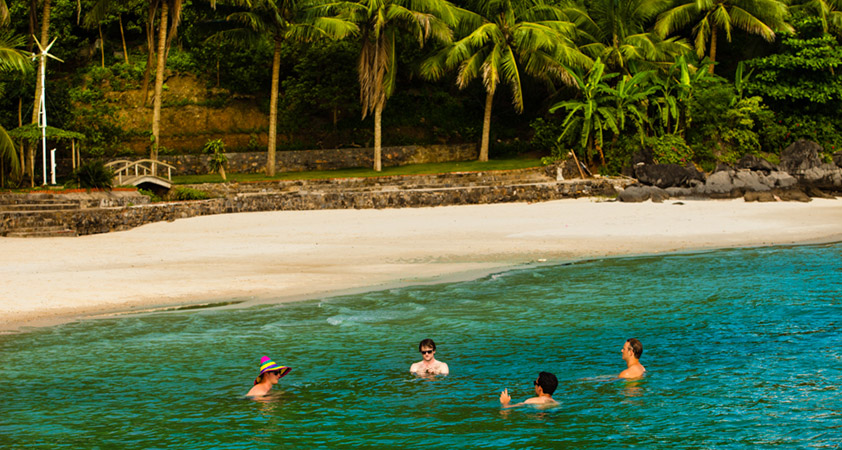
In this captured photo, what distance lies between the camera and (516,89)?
32094 mm

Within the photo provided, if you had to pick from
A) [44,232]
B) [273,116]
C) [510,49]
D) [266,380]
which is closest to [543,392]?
[266,380]

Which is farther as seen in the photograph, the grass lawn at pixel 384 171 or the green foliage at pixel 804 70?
the green foliage at pixel 804 70

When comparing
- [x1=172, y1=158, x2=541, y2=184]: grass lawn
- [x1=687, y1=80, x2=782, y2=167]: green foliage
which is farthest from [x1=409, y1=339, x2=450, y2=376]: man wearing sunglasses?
[x1=687, y1=80, x2=782, y2=167]: green foliage

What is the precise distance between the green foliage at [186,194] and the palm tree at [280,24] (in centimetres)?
569

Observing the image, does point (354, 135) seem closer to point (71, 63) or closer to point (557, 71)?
point (557, 71)

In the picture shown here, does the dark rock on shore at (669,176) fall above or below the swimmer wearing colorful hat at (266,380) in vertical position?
above

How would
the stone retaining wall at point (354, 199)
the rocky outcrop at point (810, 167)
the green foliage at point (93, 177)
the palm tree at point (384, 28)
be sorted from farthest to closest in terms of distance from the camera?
the palm tree at point (384, 28) < the rocky outcrop at point (810, 167) < the green foliage at point (93, 177) < the stone retaining wall at point (354, 199)

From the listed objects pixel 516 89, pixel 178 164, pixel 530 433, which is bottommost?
pixel 530 433

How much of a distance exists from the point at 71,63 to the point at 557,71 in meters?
26.9

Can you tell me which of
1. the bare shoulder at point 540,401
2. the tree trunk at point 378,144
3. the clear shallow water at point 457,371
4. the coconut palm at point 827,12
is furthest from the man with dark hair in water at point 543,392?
the coconut palm at point 827,12

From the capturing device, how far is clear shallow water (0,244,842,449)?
23.7 feet

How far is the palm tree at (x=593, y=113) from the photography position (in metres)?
30.8

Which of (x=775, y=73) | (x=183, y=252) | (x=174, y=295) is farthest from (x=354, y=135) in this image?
(x=174, y=295)

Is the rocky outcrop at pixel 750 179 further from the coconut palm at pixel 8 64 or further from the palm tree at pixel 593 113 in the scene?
the coconut palm at pixel 8 64
